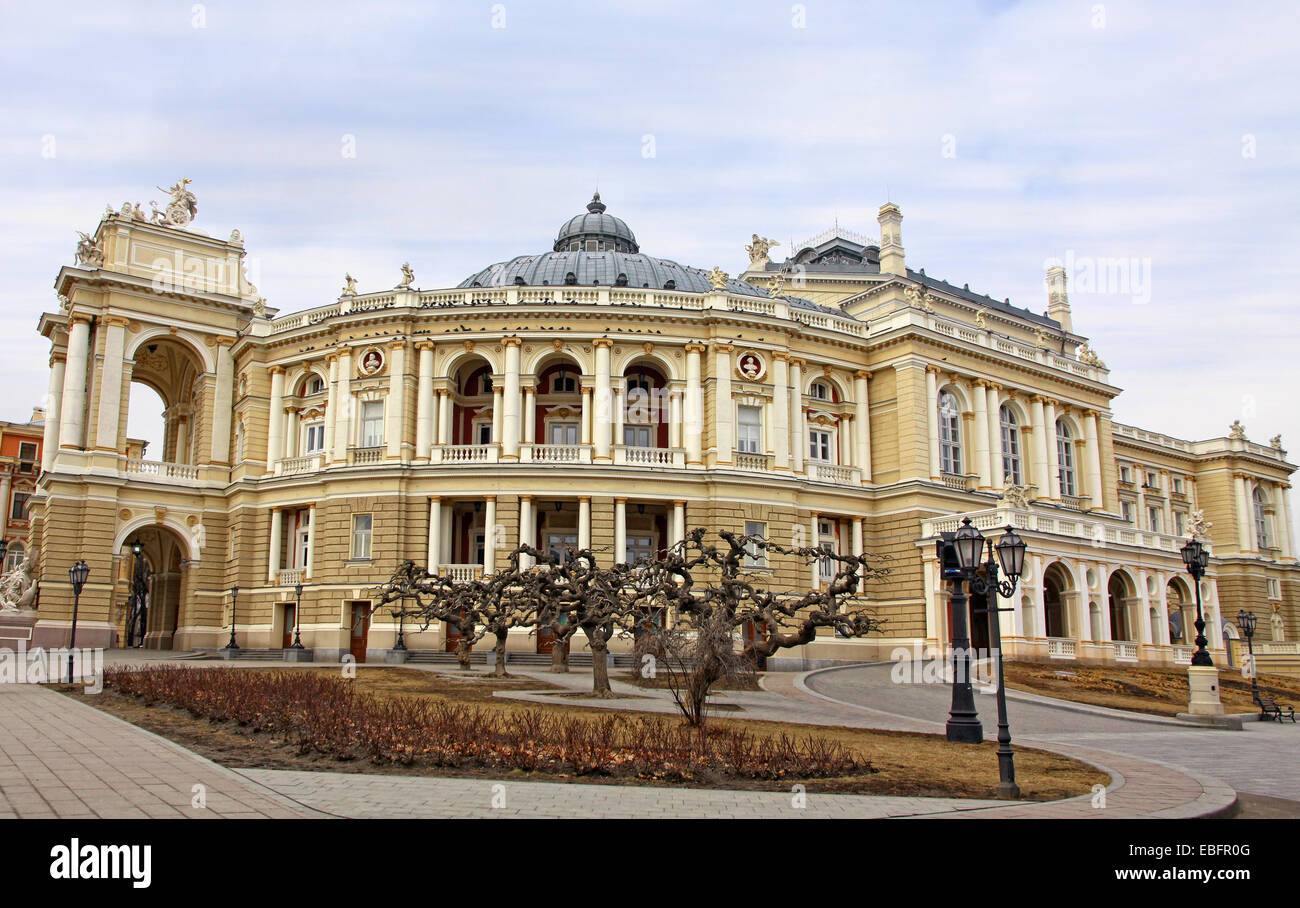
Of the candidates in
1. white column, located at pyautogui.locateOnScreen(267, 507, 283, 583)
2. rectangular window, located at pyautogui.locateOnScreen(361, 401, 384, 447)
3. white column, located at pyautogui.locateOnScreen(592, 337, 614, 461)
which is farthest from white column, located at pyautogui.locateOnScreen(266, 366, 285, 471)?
white column, located at pyautogui.locateOnScreen(592, 337, 614, 461)

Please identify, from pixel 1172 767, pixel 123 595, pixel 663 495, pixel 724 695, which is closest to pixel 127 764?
pixel 1172 767

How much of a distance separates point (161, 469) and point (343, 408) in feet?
37.6

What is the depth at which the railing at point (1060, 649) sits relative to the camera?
1837 inches

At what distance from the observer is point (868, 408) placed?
55719mm

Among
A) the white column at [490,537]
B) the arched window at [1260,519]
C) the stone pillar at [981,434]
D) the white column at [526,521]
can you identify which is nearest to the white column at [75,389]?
the white column at [490,537]

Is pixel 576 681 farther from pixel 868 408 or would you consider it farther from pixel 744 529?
pixel 868 408

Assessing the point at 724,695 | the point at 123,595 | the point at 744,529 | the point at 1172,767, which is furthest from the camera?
the point at 123,595

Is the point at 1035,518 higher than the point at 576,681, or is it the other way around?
the point at 1035,518

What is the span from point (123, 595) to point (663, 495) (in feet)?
177

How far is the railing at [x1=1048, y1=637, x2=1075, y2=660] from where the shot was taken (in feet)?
153

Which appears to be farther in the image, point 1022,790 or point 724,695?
point 724,695

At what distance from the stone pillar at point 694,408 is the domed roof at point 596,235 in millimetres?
18271

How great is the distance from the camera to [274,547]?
171 ft

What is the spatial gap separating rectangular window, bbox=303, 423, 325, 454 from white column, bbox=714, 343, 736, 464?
66.4 feet
